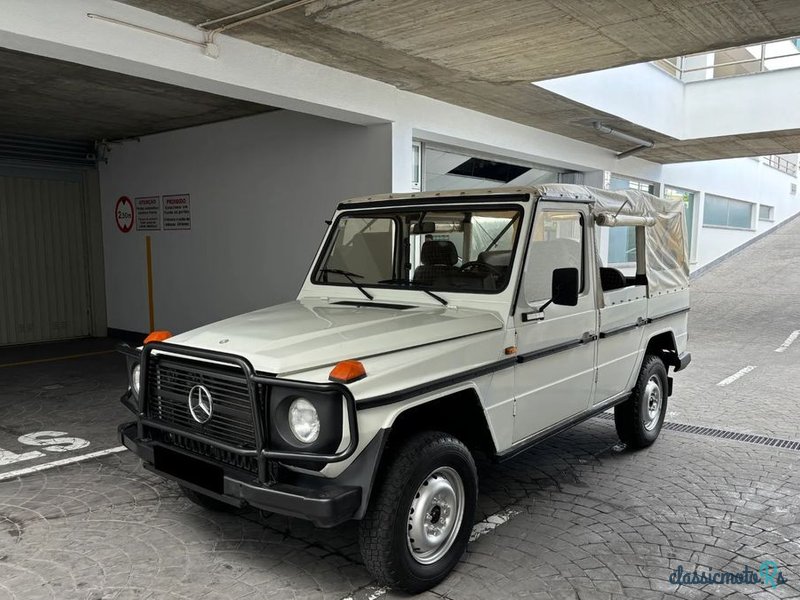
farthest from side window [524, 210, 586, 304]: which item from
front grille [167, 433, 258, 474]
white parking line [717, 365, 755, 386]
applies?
white parking line [717, 365, 755, 386]

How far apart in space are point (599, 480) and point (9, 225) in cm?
1077

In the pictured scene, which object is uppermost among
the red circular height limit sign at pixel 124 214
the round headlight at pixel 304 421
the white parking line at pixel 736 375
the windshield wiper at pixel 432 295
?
the red circular height limit sign at pixel 124 214

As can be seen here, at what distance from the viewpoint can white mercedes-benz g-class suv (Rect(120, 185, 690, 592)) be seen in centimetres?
295

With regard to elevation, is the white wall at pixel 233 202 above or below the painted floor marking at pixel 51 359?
above

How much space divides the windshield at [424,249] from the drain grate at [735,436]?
10.7 ft

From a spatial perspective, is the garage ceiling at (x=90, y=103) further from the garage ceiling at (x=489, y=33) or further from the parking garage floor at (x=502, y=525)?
the parking garage floor at (x=502, y=525)

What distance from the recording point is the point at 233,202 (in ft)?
32.5

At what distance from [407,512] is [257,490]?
0.73 metres

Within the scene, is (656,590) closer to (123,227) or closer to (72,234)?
(123,227)

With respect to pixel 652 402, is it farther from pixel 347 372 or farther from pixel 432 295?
pixel 347 372

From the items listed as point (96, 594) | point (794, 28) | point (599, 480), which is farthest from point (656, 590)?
point (794, 28)

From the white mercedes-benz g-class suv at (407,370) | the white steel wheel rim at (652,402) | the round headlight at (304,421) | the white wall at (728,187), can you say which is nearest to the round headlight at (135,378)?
the white mercedes-benz g-class suv at (407,370)

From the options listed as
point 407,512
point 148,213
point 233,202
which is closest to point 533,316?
point 407,512

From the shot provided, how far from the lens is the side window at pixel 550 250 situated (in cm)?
400
